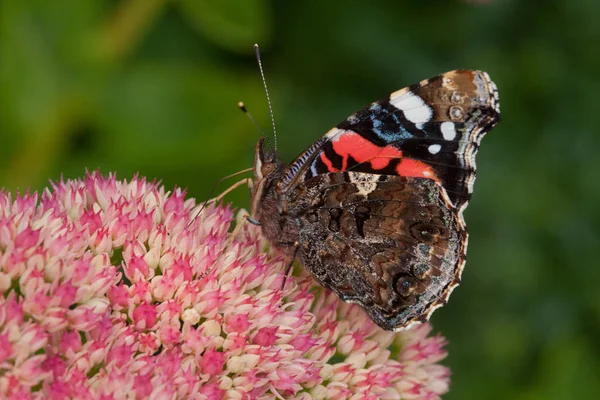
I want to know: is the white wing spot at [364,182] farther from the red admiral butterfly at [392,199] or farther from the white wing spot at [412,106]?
the white wing spot at [412,106]

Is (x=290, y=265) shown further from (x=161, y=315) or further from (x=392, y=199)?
(x=161, y=315)

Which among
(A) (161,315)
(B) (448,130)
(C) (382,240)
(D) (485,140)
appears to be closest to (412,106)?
(B) (448,130)

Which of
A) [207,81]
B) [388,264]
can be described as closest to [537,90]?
[207,81]

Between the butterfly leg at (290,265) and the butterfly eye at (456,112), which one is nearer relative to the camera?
the butterfly leg at (290,265)

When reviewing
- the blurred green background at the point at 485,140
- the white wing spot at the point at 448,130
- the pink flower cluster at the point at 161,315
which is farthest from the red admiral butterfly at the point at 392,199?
the blurred green background at the point at 485,140

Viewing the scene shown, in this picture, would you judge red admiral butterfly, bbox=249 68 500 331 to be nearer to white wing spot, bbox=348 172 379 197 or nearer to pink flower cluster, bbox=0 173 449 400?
white wing spot, bbox=348 172 379 197

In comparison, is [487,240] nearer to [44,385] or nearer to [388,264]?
[388,264]
